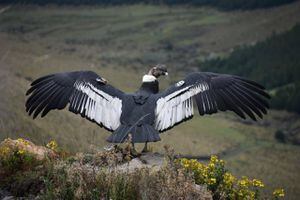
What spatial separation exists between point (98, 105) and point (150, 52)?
11698 cm

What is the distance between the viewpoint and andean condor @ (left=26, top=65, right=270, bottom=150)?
39.9 ft

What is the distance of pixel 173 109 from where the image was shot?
12.2 m

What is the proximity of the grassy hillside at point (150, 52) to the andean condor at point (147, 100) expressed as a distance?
2.34 m

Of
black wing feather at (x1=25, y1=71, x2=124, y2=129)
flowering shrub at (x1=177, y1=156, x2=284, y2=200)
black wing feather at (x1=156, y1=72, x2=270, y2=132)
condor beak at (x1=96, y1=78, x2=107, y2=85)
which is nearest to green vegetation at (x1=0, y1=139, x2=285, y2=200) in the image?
flowering shrub at (x1=177, y1=156, x2=284, y2=200)

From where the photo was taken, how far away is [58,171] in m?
10.4

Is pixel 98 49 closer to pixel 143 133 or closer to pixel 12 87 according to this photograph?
pixel 12 87

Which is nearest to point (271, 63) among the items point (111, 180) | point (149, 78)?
point (149, 78)

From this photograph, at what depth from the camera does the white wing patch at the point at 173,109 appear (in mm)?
12164

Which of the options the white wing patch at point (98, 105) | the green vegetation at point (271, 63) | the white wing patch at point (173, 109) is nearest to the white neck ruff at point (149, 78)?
the white wing patch at point (98, 105)

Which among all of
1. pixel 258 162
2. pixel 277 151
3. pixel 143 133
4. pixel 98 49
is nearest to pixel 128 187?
pixel 143 133

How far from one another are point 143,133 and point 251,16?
145 m

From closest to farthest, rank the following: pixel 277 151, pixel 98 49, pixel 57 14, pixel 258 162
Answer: pixel 258 162, pixel 277 151, pixel 98 49, pixel 57 14

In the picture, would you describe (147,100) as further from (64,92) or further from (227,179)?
(227,179)

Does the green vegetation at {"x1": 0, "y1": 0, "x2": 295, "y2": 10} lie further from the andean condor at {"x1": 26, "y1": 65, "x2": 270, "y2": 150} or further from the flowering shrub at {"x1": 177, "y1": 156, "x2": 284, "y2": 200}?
the flowering shrub at {"x1": 177, "y1": 156, "x2": 284, "y2": 200}
